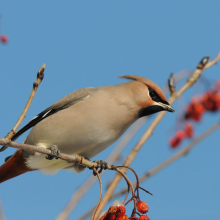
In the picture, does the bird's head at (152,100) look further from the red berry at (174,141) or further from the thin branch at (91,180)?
the red berry at (174,141)

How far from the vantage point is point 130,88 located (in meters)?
4.22

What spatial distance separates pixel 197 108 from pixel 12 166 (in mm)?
2603

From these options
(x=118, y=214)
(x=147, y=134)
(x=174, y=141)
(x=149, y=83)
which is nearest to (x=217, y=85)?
(x=174, y=141)

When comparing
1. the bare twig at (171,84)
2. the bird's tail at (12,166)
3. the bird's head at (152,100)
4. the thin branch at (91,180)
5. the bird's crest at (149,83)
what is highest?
the bare twig at (171,84)

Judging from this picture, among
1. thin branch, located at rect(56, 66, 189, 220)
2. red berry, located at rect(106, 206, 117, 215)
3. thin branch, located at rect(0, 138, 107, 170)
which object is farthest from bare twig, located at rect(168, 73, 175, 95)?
red berry, located at rect(106, 206, 117, 215)

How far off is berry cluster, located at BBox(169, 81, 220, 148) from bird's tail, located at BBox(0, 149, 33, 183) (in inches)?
84.5

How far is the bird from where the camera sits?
377cm

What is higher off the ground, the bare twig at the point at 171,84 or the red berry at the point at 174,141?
the bare twig at the point at 171,84

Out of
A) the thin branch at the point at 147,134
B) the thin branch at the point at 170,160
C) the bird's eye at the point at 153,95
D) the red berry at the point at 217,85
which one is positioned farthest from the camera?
the red berry at the point at 217,85

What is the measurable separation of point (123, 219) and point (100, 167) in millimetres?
1199

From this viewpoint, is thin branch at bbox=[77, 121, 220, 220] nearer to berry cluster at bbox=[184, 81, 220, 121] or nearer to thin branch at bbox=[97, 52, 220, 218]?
thin branch at bbox=[97, 52, 220, 218]

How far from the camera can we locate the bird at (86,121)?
377 centimetres

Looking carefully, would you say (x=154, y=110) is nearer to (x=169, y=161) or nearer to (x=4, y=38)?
(x=169, y=161)

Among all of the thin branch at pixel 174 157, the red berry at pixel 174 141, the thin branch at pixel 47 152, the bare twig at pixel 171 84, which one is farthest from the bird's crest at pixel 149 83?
the red berry at pixel 174 141
